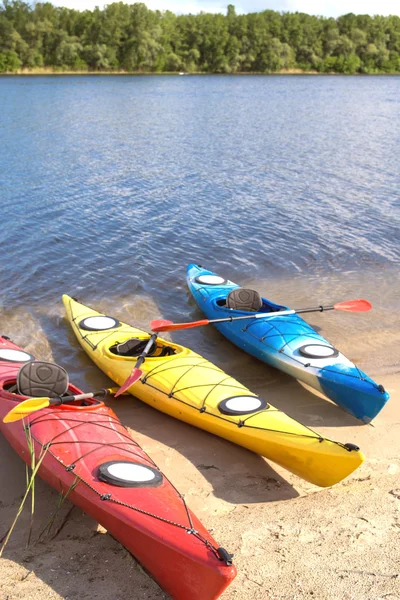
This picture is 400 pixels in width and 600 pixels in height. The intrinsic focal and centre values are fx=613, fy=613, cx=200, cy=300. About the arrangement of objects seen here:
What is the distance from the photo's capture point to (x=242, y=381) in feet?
24.5

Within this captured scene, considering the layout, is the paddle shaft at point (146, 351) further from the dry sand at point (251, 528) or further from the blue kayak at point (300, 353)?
the blue kayak at point (300, 353)

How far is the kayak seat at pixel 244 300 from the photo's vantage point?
27.2 feet

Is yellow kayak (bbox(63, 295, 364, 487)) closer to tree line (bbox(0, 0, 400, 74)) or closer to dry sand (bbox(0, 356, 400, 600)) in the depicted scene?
dry sand (bbox(0, 356, 400, 600))

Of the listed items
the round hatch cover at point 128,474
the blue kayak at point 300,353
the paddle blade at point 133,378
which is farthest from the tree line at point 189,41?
the round hatch cover at point 128,474

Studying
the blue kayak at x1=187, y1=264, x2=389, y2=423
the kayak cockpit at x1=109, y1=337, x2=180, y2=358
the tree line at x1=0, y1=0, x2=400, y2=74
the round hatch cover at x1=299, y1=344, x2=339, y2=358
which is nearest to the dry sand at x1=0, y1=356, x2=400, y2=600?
the blue kayak at x1=187, y1=264, x2=389, y2=423

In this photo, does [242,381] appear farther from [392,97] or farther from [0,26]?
[0,26]

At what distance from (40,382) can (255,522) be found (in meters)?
2.42

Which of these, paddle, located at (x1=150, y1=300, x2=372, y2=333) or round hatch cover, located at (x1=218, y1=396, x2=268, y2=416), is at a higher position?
paddle, located at (x1=150, y1=300, x2=372, y2=333)

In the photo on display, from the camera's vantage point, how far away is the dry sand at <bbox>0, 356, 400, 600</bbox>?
4.06 m

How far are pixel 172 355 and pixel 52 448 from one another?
2138mm

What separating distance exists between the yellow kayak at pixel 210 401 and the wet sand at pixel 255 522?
0.17 m

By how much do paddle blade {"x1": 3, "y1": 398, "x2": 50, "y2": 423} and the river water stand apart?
1.91 metres

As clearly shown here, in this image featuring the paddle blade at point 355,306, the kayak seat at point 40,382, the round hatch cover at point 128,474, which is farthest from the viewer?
the paddle blade at point 355,306

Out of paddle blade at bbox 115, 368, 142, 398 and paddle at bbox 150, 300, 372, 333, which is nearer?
paddle blade at bbox 115, 368, 142, 398
